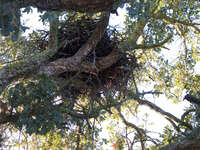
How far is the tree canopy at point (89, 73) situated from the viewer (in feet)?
7.72

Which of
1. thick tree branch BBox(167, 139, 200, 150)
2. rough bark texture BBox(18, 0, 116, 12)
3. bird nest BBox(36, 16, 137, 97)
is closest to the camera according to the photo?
rough bark texture BBox(18, 0, 116, 12)

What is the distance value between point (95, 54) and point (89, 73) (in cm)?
32

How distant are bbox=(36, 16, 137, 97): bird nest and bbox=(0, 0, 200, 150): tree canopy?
0.05 ft

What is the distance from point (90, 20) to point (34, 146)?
2236 mm

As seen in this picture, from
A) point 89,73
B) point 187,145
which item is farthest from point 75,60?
point 187,145

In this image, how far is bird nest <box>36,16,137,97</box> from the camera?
4.80 meters

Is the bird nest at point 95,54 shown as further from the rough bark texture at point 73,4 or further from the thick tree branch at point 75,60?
the rough bark texture at point 73,4

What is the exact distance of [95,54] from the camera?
15.9ft

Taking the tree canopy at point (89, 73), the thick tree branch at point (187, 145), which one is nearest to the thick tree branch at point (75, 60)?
the tree canopy at point (89, 73)

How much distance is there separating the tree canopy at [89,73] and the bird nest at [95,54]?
16 mm

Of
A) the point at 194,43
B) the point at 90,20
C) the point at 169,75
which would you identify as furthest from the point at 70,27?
the point at 194,43

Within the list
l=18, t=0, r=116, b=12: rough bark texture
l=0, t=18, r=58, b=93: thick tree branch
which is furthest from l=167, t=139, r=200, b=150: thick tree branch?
l=0, t=18, r=58, b=93: thick tree branch

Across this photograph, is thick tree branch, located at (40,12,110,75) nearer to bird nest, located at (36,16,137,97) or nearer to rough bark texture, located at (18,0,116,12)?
bird nest, located at (36,16,137,97)

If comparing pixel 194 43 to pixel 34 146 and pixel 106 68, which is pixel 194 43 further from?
pixel 34 146
